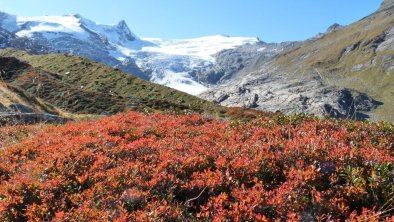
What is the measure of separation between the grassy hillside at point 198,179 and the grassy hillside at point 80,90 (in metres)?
25.5

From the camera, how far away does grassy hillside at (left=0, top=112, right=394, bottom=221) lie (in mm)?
7082

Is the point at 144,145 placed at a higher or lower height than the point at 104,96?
higher

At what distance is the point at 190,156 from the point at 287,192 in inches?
113

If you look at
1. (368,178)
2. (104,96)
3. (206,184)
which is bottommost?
(104,96)

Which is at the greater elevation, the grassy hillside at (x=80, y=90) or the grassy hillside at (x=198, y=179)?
the grassy hillside at (x=198, y=179)

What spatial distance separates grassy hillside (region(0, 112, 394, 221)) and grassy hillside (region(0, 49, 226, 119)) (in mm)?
25462

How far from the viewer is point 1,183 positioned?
8961 mm

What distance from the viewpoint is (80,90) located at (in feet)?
226

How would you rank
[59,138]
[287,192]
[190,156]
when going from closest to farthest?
[287,192] < [190,156] < [59,138]

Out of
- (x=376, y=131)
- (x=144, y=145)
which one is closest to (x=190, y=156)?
(x=144, y=145)

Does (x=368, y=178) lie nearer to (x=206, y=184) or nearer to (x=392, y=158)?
(x=392, y=158)

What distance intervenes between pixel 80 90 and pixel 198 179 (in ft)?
210

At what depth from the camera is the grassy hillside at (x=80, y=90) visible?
52.8 metres

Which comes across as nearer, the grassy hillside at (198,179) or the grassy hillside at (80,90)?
the grassy hillside at (198,179)
